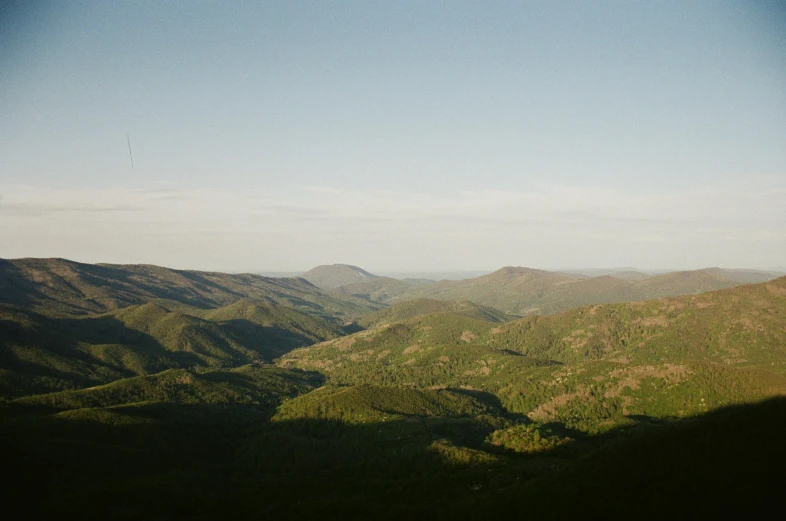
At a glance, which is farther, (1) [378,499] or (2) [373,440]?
(2) [373,440]

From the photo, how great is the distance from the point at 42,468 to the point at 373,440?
10963cm

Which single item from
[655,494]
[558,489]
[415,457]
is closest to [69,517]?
[415,457]

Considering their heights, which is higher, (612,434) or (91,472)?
(91,472)

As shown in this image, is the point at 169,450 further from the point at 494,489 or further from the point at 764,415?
the point at 764,415

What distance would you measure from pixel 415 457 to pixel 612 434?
7378cm

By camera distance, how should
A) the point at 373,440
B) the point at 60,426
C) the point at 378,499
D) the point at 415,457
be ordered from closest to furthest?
the point at 378,499, the point at 415,457, the point at 60,426, the point at 373,440

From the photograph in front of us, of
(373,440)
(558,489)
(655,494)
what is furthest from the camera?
(373,440)

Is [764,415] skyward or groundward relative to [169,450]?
skyward

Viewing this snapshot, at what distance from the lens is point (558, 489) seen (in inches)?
3994

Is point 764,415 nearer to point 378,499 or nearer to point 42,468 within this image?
point 378,499

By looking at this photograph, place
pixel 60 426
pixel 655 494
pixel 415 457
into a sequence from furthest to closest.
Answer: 1. pixel 60 426
2. pixel 415 457
3. pixel 655 494

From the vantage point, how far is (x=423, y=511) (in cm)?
11712

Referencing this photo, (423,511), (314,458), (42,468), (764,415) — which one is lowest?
(314,458)

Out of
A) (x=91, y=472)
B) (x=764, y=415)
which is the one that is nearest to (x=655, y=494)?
(x=764, y=415)
